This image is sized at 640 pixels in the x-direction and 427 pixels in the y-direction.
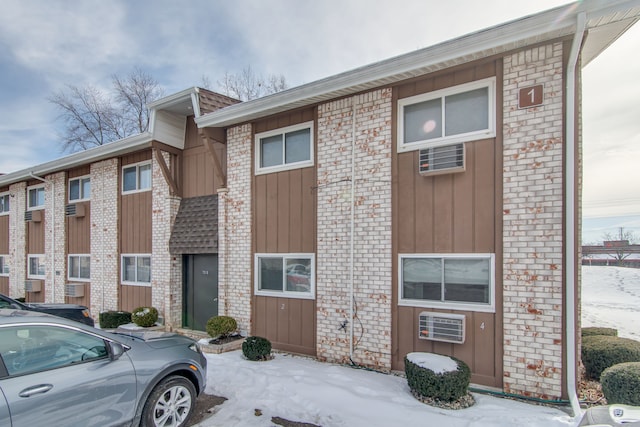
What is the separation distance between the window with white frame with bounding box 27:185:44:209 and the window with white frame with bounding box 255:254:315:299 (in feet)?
35.6

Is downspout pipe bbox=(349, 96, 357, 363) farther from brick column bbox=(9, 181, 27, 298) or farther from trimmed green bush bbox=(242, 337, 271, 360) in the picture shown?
brick column bbox=(9, 181, 27, 298)

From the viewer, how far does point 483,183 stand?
16.9ft

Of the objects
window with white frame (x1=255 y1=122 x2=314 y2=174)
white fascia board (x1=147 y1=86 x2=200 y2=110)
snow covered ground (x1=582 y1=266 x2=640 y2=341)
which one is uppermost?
white fascia board (x1=147 y1=86 x2=200 y2=110)

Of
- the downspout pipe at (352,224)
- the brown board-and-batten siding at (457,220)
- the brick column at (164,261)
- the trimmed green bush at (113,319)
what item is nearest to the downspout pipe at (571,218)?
the brown board-and-batten siding at (457,220)

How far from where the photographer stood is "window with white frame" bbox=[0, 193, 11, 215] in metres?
14.6

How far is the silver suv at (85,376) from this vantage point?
2.82 metres

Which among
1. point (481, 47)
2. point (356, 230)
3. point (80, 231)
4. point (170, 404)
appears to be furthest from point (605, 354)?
point (80, 231)

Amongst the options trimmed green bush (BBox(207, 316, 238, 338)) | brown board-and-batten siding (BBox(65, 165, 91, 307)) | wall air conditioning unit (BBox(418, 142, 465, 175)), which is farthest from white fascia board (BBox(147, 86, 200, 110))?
wall air conditioning unit (BBox(418, 142, 465, 175))

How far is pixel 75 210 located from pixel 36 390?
33.8 ft

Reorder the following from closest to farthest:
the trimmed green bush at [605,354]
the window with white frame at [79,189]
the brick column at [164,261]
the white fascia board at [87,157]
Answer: the trimmed green bush at [605,354] < the brick column at [164,261] < the white fascia board at [87,157] < the window with white frame at [79,189]

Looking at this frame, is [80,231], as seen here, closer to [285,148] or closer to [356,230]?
[285,148]

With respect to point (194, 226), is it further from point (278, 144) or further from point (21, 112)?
point (21, 112)

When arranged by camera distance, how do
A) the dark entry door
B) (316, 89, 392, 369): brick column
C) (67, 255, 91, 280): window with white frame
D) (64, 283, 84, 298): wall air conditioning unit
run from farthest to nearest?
(67, 255, 91, 280): window with white frame < (64, 283, 84, 298): wall air conditioning unit < the dark entry door < (316, 89, 392, 369): brick column

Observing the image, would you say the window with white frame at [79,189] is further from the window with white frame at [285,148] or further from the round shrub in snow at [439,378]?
the round shrub in snow at [439,378]
